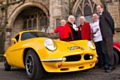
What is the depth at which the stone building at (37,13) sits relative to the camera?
10.1 meters

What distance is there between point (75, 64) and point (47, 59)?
0.60m

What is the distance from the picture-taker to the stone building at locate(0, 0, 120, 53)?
10062mm

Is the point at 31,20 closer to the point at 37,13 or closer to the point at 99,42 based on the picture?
the point at 37,13

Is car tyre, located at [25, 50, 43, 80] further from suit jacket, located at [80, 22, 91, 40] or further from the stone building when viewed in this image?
the stone building

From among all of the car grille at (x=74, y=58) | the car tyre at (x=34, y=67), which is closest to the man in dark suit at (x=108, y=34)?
the car grille at (x=74, y=58)

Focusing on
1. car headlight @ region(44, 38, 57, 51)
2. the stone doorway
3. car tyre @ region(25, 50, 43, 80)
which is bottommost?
car tyre @ region(25, 50, 43, 80)

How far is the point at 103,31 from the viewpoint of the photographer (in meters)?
4.52

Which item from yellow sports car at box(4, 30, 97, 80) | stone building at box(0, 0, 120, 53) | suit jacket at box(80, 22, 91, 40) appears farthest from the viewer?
stone building at box(0, 0, 120, 53)

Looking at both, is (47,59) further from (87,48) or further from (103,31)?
(103,31)

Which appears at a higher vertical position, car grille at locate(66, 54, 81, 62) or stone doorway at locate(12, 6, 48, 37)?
stone doorway at locate(12, 6, 48, 37)

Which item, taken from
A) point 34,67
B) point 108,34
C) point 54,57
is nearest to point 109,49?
point 108,34

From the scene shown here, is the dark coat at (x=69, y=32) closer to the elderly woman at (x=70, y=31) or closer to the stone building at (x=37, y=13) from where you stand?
the elderly woman at (x=70, y=31)

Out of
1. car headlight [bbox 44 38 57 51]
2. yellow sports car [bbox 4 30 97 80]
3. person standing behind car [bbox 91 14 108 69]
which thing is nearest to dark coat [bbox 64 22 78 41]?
yellow sports car [bbox 4 30 97 80]

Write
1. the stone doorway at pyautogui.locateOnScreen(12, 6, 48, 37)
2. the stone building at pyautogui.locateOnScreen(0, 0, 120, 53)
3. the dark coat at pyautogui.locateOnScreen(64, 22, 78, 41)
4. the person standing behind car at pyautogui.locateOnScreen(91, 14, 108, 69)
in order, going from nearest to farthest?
the dark coat at pyautogui.locateOnScreen(64, 22, 78, 41) < the person standing behind car at pyautogui.locateOnScreen(91, 14, 108, 69) < the stone building at pyautogui.locateOnScreen(0, 0, 120, 53) < the stone doorway at pyautogui.locateOnScreen(12, 6, 48, 37)
